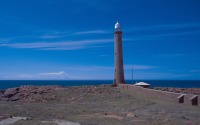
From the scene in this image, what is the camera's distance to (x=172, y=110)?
685 inches

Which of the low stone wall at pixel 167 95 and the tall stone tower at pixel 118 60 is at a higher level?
the tall stone tower at pixel 118 60

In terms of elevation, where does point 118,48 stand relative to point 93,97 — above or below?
above

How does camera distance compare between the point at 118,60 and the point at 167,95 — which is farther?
the point at 118,60

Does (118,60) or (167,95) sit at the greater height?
(118,60)

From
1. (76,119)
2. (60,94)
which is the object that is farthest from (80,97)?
(76,119)

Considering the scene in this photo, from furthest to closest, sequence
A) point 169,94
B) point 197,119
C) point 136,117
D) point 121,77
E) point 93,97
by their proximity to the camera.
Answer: point 121,77 → point 93,97 → point 169,94 → point 136,117 → point 197,119

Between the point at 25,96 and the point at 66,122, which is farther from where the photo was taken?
the point at 25,96

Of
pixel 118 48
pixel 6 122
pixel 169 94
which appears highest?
pixel 118 48

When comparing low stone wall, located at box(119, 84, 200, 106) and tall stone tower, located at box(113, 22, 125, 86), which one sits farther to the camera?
tall stone tower, located at box(113, 22, 125, 86)

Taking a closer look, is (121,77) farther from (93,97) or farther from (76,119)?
(76,119)

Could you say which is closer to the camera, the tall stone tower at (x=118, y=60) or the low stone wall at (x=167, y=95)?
the low stone wall at (x=167, y=95)

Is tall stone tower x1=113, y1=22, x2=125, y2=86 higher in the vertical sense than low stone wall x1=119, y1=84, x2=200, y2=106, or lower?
higher

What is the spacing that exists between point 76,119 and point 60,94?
53.8 ft

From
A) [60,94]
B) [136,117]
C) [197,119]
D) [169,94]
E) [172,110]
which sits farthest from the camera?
[60,94]
